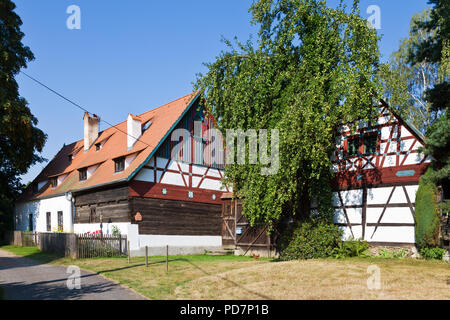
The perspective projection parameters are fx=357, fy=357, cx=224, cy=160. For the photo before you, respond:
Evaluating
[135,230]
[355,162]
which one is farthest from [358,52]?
[135,230]

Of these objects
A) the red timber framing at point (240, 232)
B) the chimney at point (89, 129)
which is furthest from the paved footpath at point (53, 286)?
the chimney at point (89, 129)

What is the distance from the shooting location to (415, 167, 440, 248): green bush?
1347cm

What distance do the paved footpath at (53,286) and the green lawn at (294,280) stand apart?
1.75 feet

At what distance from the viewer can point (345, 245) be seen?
15.3 m

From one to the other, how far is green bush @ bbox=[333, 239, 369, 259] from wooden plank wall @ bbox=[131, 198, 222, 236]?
384 inches

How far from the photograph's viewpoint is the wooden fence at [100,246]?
57.3ft

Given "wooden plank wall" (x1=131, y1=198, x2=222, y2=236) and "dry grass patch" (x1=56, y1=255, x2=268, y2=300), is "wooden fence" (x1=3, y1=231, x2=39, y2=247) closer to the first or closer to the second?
"wooden plank wall" (x1=131, y1=198, x2=222, y2=236)

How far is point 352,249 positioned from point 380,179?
3266mm

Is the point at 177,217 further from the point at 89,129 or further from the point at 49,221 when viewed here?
the point at 89,129

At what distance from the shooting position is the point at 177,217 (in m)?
21.6

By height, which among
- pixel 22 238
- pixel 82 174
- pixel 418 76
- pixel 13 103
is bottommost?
pixel 22 238

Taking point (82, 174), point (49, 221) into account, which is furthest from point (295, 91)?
point (49, 221)

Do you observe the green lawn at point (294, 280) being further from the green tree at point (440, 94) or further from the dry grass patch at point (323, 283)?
the green tree at point (440, 94)

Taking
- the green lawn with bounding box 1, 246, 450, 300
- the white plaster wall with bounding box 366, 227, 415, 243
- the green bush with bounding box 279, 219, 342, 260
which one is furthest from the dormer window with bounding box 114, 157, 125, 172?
the white plaster wall with bounding box 366, 227, 415, 243
